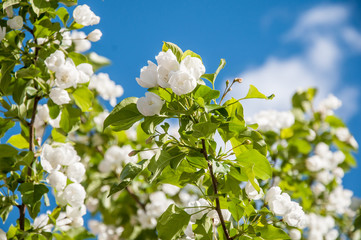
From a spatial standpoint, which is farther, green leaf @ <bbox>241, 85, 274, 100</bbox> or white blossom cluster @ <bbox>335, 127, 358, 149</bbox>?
white blossom cluster @ <bbox>335, 127, 358, 149</bbox>

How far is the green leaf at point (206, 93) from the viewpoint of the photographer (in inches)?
42.7

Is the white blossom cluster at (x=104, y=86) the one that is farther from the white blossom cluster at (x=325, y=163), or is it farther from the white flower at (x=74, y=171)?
the white blossom cluster at (x=325, y=163)

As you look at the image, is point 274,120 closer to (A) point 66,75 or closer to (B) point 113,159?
(B) point 113,159

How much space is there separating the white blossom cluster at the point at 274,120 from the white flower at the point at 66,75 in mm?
1361

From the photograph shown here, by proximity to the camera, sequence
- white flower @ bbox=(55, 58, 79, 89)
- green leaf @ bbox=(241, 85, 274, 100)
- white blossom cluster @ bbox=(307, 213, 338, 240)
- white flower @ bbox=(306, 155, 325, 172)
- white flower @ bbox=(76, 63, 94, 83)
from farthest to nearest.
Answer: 1. white blossom cluster @ bbox=(307, 213, 338, 240)
2. white flower @ bbox=(306, 155, 325, 172)
3. white flower @ bbox=(76, 63, 94, 83)
4. white flower @ bbox=(55, 58, 79, 89)
5. green leaf @ bbox=(241, 85, 274, 100)

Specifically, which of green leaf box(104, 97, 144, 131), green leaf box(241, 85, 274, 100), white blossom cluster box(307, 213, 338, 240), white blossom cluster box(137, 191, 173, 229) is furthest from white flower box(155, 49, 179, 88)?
white blossom cluster box(307, 213, 338, 240)

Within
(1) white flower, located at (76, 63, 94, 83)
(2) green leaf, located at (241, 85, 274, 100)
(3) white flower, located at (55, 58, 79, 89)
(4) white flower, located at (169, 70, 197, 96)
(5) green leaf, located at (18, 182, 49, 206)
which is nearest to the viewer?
(4) white flower, located at (169, 70, 197, 96)

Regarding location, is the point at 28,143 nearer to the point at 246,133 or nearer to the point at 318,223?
the point at 246,133

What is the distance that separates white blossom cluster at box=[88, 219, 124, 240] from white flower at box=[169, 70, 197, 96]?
1.89 m

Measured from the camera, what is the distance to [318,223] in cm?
291

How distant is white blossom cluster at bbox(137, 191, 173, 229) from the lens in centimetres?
251

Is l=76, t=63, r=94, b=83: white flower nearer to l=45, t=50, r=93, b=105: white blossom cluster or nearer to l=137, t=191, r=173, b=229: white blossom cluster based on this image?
l=45, t=50, r=93, b=105: white blossom cluster

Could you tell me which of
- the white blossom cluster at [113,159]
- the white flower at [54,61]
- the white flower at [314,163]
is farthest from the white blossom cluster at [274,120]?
the white flower at [54,61]

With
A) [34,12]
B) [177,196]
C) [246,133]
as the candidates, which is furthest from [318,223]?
[34,12]
